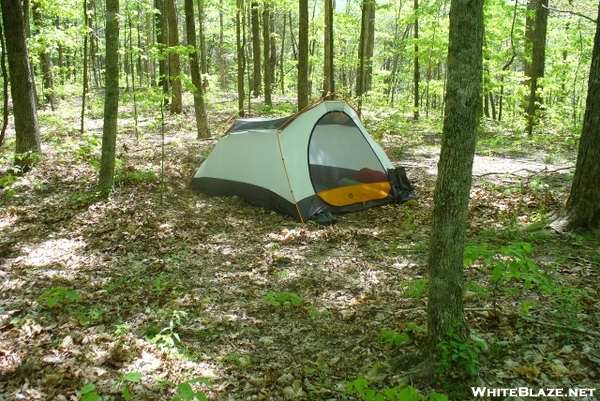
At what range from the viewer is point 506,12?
12445 mm

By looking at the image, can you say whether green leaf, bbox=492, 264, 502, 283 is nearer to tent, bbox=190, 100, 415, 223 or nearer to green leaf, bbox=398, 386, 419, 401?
green leaf, bbox=398, 386, 419, 401

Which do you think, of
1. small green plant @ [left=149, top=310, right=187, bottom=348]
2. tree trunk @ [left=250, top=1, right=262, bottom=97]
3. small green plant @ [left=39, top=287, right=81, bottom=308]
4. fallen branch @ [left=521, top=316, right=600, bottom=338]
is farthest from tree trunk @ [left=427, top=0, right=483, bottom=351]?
tree trunk @ [left=250, top=1, right=262, bottom=97]

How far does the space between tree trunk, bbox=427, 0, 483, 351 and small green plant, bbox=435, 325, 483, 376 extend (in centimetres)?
5

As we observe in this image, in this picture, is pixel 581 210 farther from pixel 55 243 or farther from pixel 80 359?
pixel 55 243

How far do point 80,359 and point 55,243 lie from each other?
283 cm

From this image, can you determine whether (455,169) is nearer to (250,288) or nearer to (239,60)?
(250,288)

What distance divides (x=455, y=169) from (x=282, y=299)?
223cm

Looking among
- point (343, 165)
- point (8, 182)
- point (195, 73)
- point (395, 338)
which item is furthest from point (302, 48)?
point (395, 338)

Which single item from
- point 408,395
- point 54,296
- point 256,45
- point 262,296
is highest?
point 256,45

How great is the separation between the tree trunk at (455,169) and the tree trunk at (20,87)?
25.2 ft

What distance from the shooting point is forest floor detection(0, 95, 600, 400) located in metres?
3.03

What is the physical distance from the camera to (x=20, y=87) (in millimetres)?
7680

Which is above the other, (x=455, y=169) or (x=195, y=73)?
(x=195, y=73)

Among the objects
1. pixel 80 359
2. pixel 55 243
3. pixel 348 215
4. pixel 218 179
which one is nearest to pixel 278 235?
pixel 348 215
